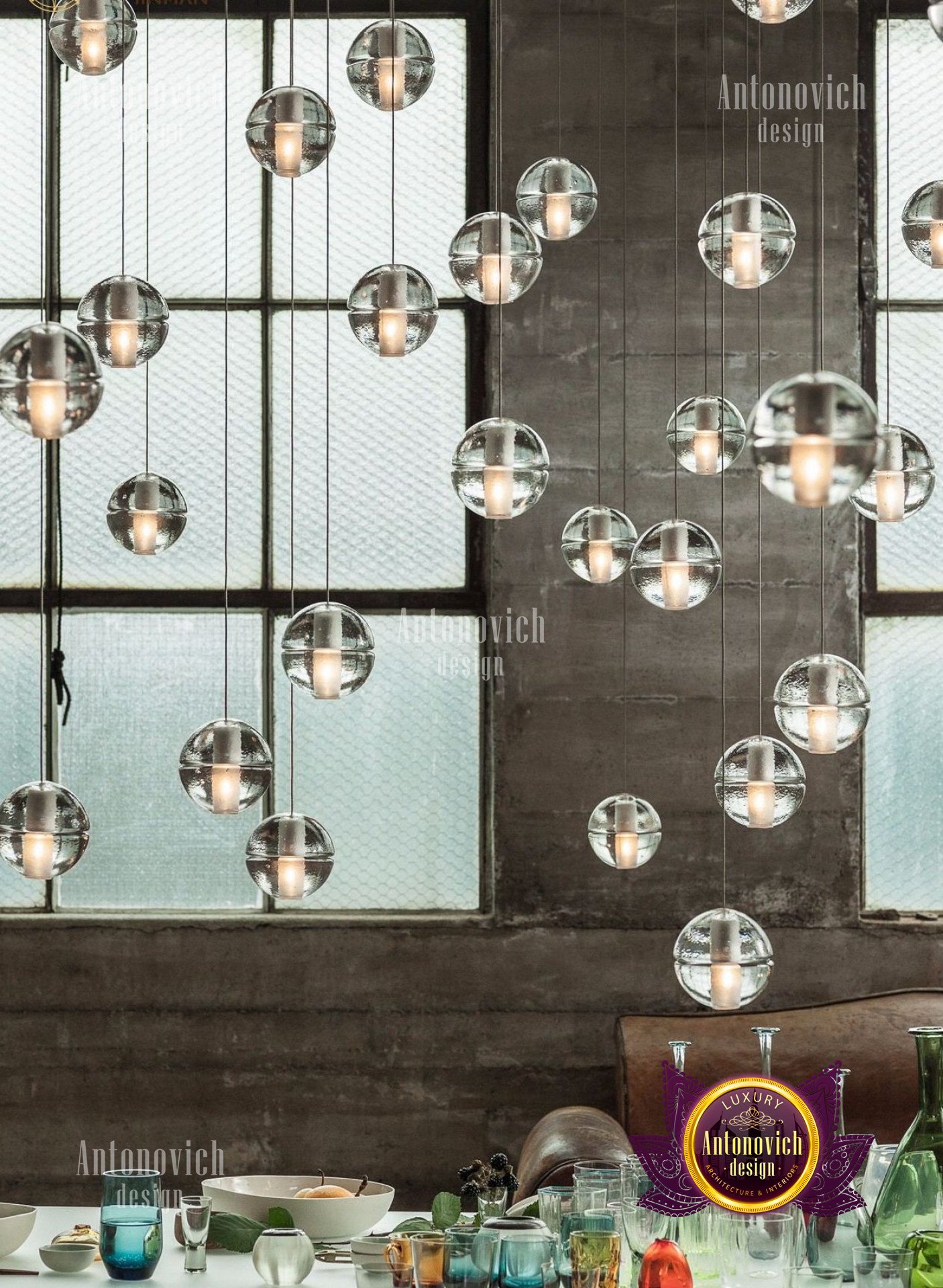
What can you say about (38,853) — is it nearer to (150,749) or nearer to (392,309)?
(392,309)

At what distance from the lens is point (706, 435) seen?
117 inches

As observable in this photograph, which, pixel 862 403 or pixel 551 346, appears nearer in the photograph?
pixel 862 403

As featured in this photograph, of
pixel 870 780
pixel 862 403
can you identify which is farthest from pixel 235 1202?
pixel 870 780

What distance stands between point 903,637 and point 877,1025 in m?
1.29

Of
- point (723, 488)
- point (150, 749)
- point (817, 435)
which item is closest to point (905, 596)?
point (723, 488)

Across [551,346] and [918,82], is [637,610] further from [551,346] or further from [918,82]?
[918,82]

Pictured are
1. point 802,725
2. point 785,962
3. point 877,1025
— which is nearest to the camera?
point 802,725

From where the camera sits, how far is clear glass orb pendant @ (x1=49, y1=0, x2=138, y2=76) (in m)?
2.36

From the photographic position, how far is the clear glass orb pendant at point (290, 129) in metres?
2.34

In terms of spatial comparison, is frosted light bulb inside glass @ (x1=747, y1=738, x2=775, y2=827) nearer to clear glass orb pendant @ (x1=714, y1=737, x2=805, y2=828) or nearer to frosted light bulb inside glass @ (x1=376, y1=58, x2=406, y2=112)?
clear glass orb pendant @ (x1=714, y1=737, x2=805, y2=828)

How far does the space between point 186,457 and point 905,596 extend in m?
2.35

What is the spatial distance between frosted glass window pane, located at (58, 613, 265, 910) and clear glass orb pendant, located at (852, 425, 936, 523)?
2678 mm

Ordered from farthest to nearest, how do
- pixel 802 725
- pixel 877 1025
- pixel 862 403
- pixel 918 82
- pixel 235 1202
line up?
pixel 918 82 → pixel 877 1025 → pixel 235 1202 → pixel 802 725 → pixel 862 403

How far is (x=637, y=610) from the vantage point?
478cm
